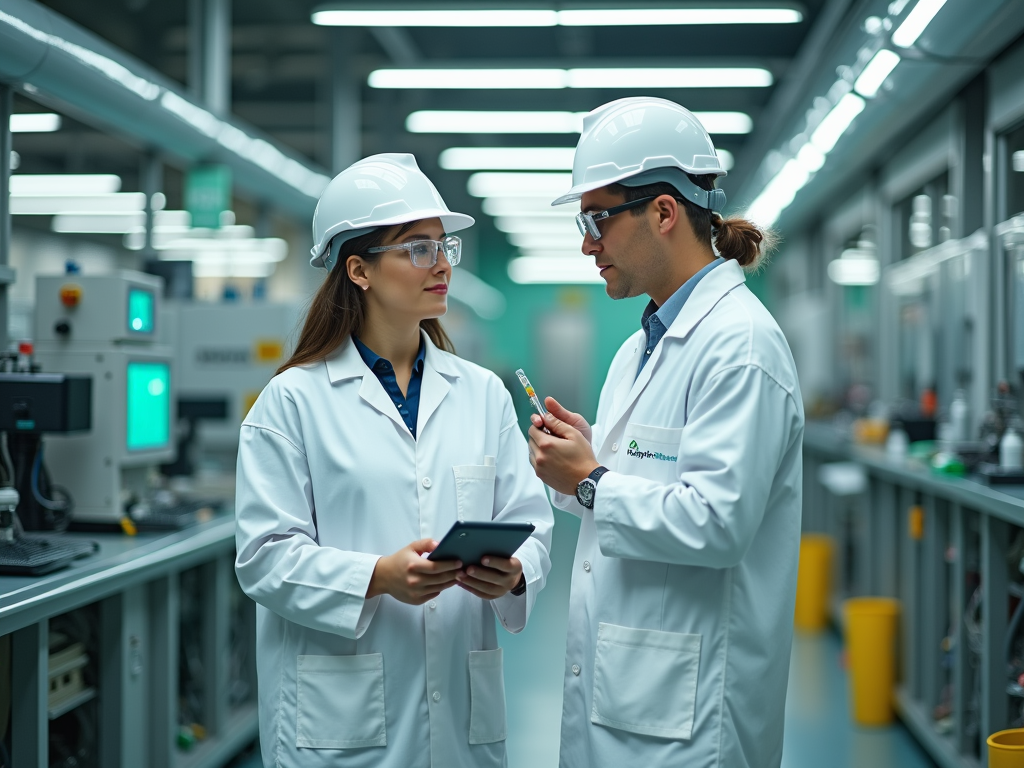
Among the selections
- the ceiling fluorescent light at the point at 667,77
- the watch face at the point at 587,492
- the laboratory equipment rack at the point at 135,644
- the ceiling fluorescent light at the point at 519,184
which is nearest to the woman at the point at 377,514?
the watch face at the point at 587,492

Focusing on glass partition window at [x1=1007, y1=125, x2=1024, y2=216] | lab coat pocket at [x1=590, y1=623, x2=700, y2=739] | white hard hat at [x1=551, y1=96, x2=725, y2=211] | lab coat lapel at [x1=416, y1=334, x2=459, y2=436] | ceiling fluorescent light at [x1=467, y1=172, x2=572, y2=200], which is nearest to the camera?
lab coat pocket at [x1=590, y1=623, x2=700, y2=739]

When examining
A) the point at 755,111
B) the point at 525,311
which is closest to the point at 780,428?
the point at 755,111

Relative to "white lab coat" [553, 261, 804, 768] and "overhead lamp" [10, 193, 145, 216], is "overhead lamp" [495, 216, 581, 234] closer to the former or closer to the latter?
"overhead lamp" [10, 193, 145, 216]

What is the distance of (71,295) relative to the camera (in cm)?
297

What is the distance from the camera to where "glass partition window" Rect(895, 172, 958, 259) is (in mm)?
4617

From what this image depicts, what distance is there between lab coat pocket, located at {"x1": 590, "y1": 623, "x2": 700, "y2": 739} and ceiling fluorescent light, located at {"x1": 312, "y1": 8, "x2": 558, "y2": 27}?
3498 mm

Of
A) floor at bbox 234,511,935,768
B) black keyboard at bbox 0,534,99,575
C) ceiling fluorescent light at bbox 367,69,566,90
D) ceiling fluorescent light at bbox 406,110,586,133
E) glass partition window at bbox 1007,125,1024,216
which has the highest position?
ceiling fluorescent light at bbox 406,110,586,133

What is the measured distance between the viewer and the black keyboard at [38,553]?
2.18 m

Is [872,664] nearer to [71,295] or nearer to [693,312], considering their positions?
[693,312]

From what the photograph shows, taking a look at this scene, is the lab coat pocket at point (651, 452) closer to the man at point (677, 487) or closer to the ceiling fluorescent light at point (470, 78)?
the man at point (677, 487)

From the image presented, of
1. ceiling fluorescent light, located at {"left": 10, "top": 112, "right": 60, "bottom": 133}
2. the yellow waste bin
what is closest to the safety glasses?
ceiling fluorescent light, located at {"left": 10, "top": 112, "right": 60, "bottom": 133}

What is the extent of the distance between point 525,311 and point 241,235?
383 inches

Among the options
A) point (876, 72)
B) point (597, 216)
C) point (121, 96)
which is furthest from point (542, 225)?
point (597, 216)

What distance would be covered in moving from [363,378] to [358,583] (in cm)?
41
